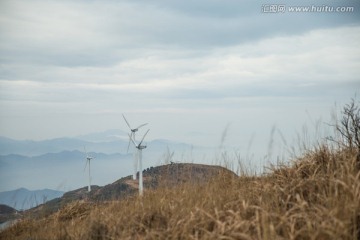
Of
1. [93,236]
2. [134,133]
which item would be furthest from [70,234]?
[134,133]

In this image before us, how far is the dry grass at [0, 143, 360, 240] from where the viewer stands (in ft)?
20.6

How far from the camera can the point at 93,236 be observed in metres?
8.35

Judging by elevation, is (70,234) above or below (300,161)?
below

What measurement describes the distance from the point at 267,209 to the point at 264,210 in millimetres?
394

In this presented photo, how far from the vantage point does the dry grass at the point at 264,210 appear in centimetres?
628

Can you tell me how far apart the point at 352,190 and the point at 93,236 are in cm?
503

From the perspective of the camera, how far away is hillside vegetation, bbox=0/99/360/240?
20.6 feet

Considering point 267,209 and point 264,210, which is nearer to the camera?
point 264,210

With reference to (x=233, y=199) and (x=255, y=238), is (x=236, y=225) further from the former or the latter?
(x=233, y=199)

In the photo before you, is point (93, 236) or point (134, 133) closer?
point (93, 236)

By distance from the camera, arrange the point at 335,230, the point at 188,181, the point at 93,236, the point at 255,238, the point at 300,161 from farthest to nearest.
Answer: the point at 188,181 < the point at 300,161 < the point at 93,236 < the point at 255,238 < the point at 335,230

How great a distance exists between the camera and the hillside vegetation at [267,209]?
20.6 ft

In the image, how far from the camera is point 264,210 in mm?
6723

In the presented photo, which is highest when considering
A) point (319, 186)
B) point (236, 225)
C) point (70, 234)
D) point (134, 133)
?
point (134, 133)
